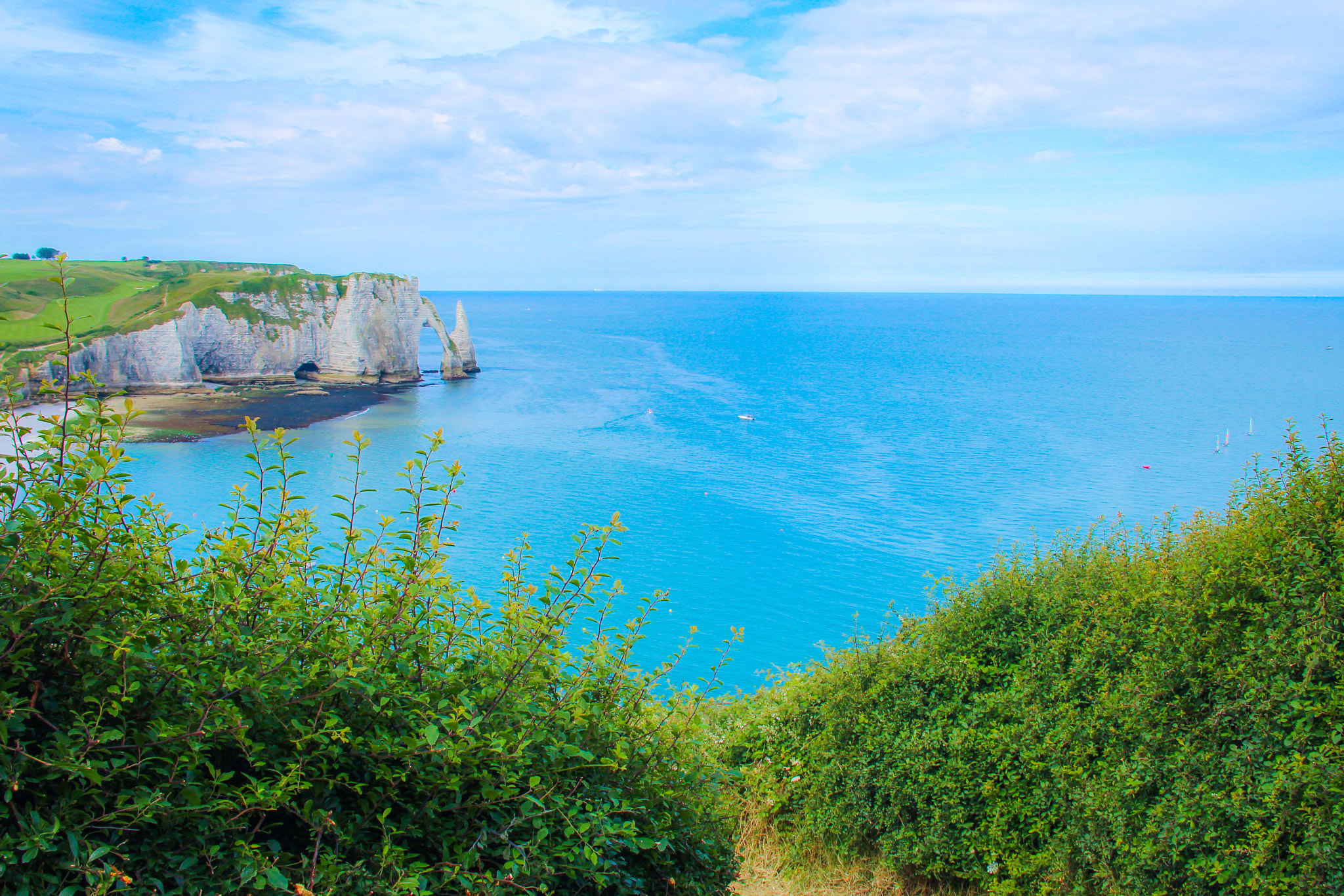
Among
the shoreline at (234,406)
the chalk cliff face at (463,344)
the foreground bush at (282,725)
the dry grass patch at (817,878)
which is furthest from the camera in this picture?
the chalk cliff face at (463,344)

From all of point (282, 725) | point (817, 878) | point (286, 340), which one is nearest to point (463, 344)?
point (286, 340)

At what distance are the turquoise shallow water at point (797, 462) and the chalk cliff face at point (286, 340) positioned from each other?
7775 mm

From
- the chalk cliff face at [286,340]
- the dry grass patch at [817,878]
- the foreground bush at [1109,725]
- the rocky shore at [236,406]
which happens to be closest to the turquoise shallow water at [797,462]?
the rocky shore at [236,406]

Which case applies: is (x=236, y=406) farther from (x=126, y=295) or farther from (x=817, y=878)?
(x=817, y=878)

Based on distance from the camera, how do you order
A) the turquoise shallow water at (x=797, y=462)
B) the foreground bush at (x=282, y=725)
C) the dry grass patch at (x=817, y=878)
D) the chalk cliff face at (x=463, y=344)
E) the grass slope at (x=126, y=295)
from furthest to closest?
the chalk cliff face at (x=463, y=344) → the grass slope at (x=126, y=295) → the turquoise shallow water at (x=797, y=462) → the dry grass patch at (x=817, y=878) → the foreground bush at (x=282, y=725)

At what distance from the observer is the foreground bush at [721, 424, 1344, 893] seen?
725 centimetres

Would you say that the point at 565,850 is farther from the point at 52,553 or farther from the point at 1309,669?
the point at 1309,669

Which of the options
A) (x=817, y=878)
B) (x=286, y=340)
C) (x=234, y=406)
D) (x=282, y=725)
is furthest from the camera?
(x=286, y=340)

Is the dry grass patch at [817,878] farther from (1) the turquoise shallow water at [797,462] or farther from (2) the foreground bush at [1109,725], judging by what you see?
(1) the turquoise shallow water at [797,462]

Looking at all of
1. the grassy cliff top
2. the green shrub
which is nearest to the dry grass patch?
the green shrub

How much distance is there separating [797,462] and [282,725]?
156ft

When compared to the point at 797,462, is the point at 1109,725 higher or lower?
higher

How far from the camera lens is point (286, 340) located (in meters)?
71.7

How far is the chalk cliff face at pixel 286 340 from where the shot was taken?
203 ft
